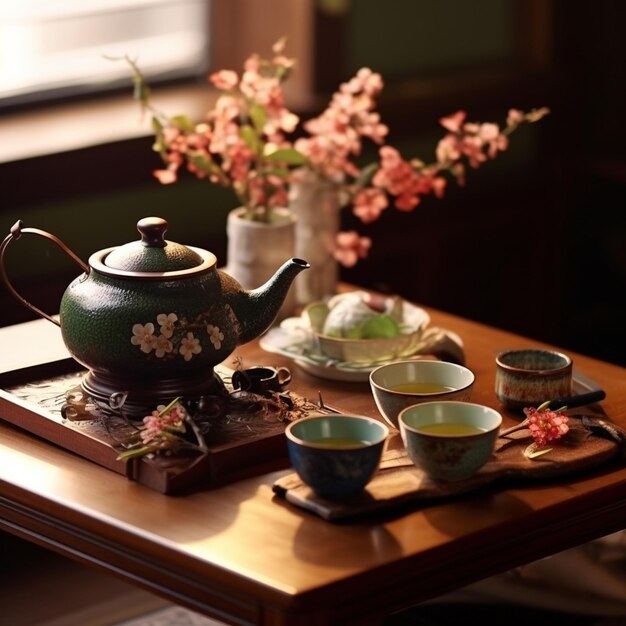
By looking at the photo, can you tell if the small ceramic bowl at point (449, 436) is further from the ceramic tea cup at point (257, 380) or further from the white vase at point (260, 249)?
the white vase at point (260, 249)

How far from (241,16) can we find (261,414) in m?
1.78

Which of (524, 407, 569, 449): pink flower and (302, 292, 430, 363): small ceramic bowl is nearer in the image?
(524, 407, 569, 449): pink flower

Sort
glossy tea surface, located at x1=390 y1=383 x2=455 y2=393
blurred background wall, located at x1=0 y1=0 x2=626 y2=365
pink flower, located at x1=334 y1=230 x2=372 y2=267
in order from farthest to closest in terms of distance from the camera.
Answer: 1. blurred background wall, located at x1=0 y1=0 x2=626 y2=365
2. pink flower, located at x1=334 y1=230 x2=372 y2=267
3. glossy tea surface, located at x1=390 y1=383 x2=455 y2=393

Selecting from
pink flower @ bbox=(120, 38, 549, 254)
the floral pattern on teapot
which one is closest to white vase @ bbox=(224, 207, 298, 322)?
pink flower @ bbox=(120, 38, 549, 254)

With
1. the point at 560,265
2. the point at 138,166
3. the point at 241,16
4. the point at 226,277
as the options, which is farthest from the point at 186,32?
the point at 226,277

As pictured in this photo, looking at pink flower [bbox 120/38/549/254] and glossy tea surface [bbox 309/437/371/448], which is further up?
→ pink flower [bbox 120/38/549/254]

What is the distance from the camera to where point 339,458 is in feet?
5.61

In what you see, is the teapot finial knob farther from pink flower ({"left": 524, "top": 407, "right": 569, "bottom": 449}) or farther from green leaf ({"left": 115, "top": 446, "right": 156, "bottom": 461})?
pink flower ({"left": 524, "top": 407, "right": 569, "bottom": 449})

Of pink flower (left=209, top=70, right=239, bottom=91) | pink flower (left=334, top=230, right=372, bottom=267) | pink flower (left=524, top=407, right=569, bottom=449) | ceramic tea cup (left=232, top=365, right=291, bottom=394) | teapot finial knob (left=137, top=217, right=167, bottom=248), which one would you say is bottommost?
pink flower (left=524, top=407, right=569, bottom=449)

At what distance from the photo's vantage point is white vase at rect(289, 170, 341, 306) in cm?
259

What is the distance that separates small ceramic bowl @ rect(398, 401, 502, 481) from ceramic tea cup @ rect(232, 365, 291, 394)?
251mm

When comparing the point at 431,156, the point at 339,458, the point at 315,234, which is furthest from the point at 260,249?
the point at 431,156

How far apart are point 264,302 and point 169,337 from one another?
17 centimetres

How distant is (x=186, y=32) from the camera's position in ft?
11.6
